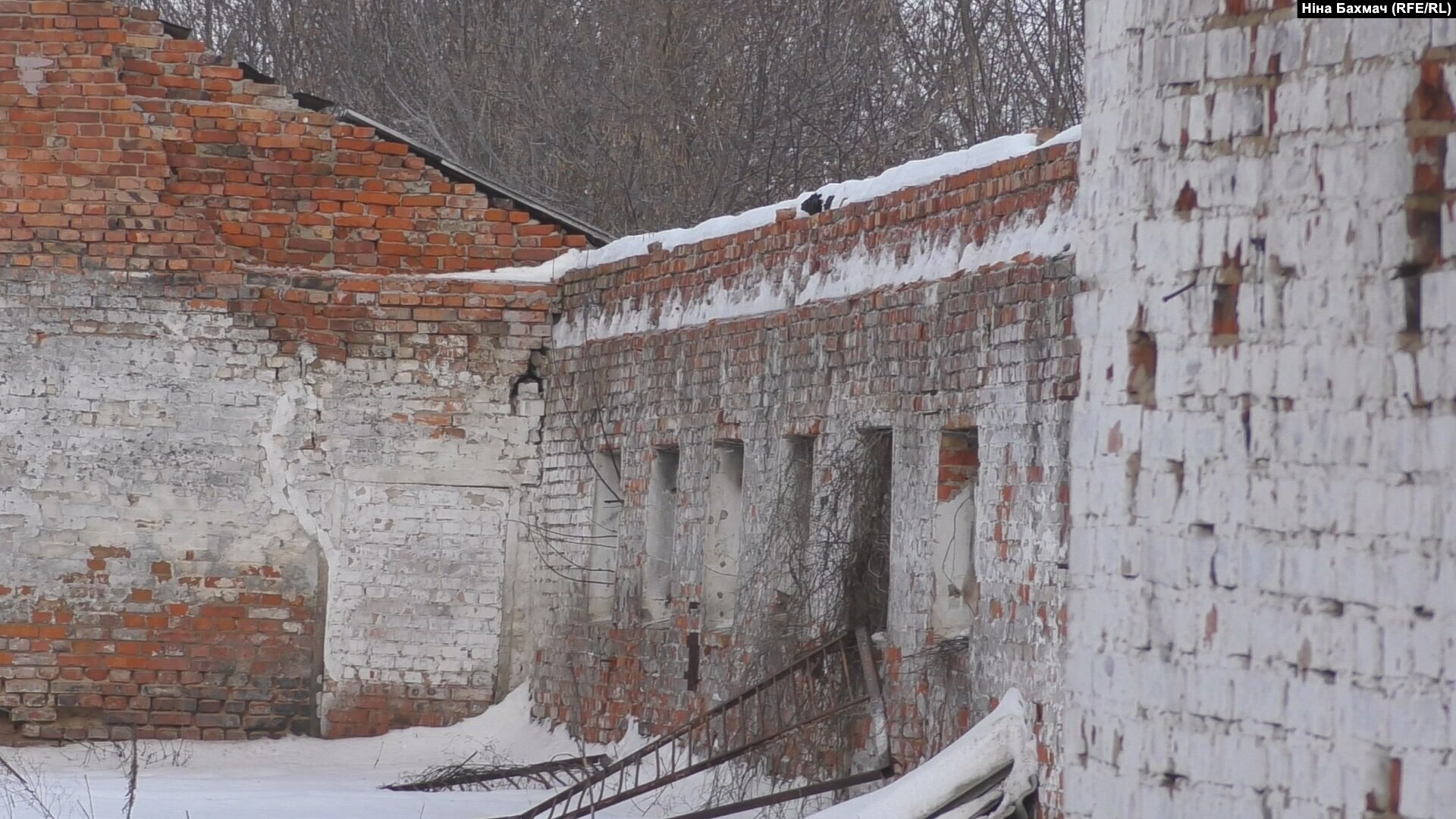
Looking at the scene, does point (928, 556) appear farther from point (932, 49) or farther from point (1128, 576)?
point (932, 49)

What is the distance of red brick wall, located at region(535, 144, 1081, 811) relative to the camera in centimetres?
738

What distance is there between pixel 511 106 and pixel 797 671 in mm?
14365

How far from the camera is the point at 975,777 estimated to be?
7238 mm

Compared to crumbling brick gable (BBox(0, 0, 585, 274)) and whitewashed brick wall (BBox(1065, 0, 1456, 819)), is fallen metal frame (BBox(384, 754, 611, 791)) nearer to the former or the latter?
crumbling brick gable (BBox(0, 0, 585, 274))

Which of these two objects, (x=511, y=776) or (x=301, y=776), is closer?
(x=511, y=776)

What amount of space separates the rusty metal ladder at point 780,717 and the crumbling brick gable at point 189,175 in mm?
4292

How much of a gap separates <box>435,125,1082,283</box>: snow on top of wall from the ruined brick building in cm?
4

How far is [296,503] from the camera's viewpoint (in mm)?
12391

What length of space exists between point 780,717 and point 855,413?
4.53ft

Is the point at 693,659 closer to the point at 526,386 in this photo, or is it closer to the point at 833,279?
the point at 833,279

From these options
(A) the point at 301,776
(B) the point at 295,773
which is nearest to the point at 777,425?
(A) the point at 301,776

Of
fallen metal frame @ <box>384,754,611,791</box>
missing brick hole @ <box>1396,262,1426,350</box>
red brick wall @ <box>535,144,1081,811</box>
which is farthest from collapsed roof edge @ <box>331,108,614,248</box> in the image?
missing brick hole @ <box>1396,262,1426,350</box>

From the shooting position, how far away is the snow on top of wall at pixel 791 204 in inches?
319

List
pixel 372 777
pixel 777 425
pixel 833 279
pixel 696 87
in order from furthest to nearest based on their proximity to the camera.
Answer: pixel 696 87 < pixel 372 777 < pixel 777 425 < pixel 833 279
